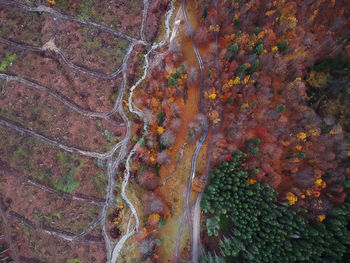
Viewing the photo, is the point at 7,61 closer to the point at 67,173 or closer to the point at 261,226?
Result: the point at 67,173

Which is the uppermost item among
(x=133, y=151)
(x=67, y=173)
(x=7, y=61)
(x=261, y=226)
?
(x=7, y=61)

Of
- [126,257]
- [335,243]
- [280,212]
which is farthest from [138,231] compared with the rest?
[335,243]

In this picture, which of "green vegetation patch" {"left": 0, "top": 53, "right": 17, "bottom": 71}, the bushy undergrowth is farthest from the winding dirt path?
"green vegetation patch" {"left": 0, "top": 53, "right": 17, "bottom": 71}

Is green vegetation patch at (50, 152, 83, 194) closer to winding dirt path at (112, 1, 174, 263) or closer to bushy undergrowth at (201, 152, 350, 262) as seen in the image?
winding dirt path at (112, 1, 174, 263)

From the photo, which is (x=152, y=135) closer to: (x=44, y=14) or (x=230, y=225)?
(x=230, y=225)

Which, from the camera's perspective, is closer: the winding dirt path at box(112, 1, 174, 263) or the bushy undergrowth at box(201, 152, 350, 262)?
the bushy undergrowth at box(201, 152, 350, 262)

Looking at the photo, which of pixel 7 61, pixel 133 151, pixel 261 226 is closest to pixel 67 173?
pixel 133 151

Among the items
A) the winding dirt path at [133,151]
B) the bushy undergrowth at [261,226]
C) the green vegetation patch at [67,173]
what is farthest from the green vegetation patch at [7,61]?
the bushy undergrowth at [261,226]

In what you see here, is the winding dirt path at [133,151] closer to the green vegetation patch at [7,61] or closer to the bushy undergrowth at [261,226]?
the bushy undergrowth at [261,226]
